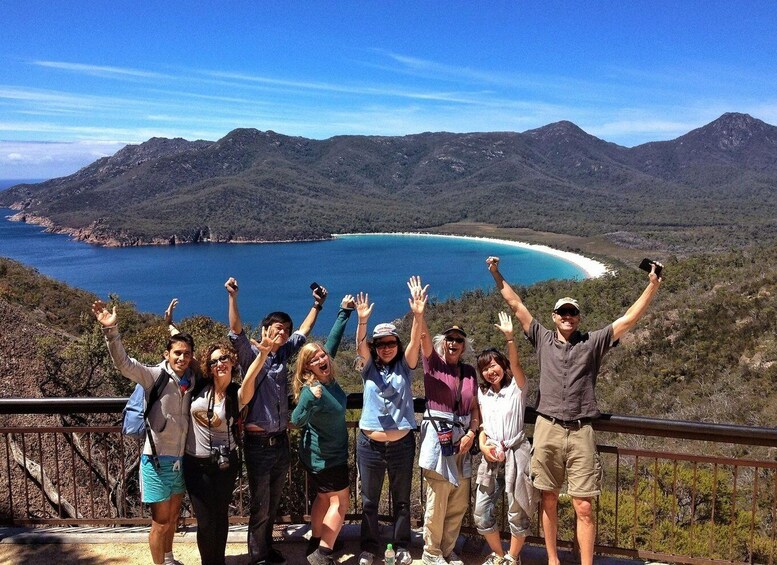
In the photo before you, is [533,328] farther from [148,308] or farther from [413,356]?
[148,308]

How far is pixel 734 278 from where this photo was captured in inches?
997

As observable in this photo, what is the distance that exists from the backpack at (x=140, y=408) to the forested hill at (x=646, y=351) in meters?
5.49

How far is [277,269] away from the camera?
4158 inches

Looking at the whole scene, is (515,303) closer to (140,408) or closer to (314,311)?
(314,311)

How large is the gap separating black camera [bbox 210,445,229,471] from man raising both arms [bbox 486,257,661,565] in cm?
165

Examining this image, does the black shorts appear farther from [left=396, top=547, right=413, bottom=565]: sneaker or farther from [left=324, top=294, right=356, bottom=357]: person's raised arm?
[left=324, top=294, right=356, bottom=357]: person's raised arm

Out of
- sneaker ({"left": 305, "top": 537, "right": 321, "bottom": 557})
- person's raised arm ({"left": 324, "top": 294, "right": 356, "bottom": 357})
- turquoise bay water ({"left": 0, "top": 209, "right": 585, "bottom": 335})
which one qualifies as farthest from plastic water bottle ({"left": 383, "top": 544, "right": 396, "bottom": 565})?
turquoise bay water ({"left": 0, "top": 209, "right": 585, "bottom": 335})

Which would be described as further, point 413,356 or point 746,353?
point 746,353

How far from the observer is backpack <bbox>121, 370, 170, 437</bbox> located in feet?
10.5

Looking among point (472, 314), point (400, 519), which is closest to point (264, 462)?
point (400, 519)

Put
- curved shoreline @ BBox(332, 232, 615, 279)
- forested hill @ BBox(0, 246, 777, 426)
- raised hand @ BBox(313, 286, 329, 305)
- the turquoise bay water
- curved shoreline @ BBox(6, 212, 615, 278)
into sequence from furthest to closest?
curved shoreline @ BBox(6, 212, 615, 278) → curved shoreline @ BBox(332, 232, 615, 279) → the turquoise bay water → forested hill @ BBox(0, 246, 777, 426) → raised hand @ BBox(313, 286, 329, 305)

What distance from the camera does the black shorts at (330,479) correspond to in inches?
140

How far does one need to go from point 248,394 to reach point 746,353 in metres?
15.6

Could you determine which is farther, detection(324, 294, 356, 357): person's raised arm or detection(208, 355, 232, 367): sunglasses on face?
detection(324, 294, 356, 357): person's raised arm
